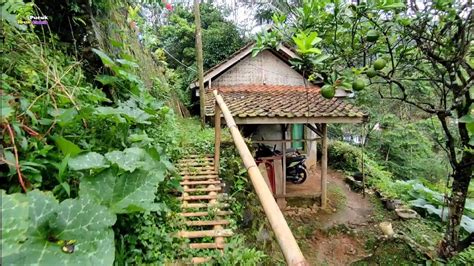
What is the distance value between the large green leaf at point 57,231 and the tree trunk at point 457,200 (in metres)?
2.91

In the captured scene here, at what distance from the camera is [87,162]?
4.05ft

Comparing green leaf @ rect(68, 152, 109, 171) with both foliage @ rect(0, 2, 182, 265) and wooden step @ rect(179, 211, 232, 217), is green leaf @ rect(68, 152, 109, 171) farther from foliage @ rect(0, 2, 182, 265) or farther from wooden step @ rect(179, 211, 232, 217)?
wooden step @ rect(179, 211, 232, 217)

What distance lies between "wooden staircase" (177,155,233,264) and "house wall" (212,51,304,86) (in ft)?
20.3

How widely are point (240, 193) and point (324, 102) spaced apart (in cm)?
460

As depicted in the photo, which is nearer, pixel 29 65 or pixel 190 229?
pixel 29 65

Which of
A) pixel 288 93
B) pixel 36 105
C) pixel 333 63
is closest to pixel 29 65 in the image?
pixel 36 105

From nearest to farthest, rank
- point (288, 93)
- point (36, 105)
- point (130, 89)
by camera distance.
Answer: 1. point (36, 105)
2. point (130, 89)
3. point (288, 93)

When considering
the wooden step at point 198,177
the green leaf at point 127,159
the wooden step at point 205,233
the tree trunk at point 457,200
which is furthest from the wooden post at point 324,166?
the green leaf at point 127,159

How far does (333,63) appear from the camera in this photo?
7.84 ft

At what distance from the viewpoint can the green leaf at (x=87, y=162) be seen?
119 centimetres

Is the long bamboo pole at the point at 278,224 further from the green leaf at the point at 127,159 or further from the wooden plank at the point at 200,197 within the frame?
the wooden plank at the point at 200,197

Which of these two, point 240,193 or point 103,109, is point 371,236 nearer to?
point 240,193

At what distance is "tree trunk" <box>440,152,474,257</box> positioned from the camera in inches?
102

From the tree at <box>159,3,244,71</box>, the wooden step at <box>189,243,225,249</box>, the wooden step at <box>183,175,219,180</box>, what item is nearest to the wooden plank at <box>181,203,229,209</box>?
the wooden step at <box>189,243,225,249</box>
